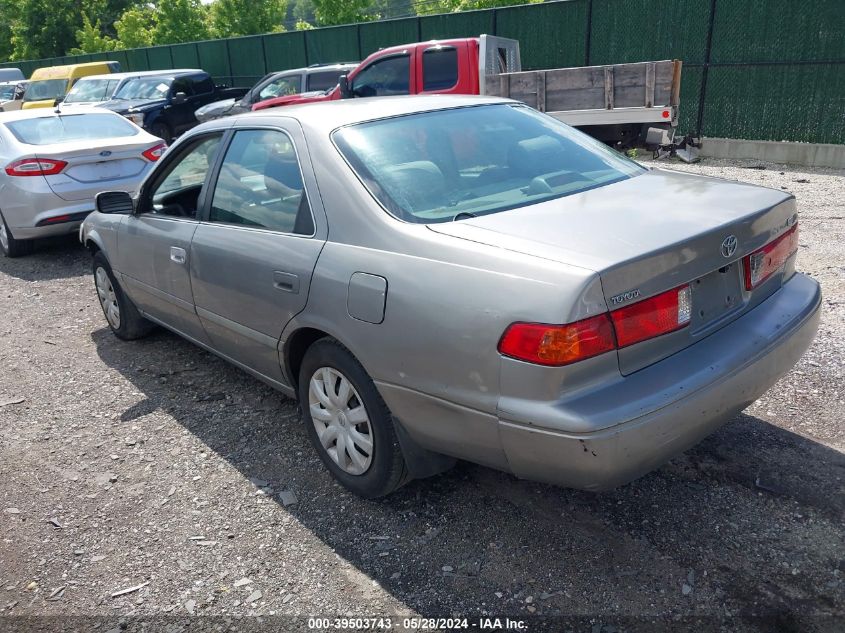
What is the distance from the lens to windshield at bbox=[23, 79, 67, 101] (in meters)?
21.1

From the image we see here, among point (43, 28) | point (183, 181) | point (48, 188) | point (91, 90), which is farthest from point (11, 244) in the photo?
point (43, 28)

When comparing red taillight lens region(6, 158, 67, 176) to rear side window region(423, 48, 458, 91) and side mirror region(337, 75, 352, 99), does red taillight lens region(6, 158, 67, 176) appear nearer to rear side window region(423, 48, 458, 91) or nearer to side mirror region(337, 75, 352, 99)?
side mirror region(337, 75, 352, 99)

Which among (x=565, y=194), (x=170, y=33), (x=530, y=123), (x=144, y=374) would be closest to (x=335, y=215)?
(x=565, y=194)

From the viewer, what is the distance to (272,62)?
2341cm

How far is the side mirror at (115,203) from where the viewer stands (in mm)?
4896

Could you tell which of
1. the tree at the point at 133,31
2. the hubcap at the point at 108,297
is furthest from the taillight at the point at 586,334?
the tree at the point at 133,31

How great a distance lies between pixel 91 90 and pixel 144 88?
1.68 meters

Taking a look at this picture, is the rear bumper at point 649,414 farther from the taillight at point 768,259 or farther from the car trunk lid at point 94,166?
the car trunk lid at point 94,166

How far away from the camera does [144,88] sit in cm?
1709

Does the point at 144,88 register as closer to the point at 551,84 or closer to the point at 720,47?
the point at 551,84

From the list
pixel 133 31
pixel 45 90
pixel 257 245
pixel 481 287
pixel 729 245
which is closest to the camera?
pixel 481 287

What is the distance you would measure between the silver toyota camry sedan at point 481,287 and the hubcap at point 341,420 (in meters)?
0.01

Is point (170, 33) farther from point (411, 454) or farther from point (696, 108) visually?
point (411, 454)

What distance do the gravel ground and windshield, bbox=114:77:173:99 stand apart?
14.2 m
